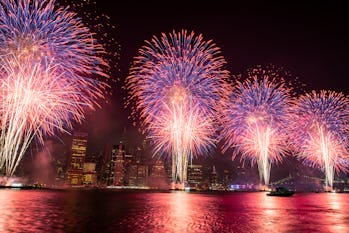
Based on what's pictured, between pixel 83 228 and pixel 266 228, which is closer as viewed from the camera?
pixel 83 228

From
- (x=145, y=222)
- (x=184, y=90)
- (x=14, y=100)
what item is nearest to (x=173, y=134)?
(x=184, y=90)

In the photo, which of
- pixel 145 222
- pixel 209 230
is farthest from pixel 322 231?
pixel 145 222

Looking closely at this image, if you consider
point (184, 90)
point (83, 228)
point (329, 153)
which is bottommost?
point (83, 228)

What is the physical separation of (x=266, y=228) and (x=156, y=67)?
38.0 meters

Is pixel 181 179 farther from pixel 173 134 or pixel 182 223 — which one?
pixel 182 223

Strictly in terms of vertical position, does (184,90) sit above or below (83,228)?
above

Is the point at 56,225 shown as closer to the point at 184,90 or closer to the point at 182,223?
the point at 182,223

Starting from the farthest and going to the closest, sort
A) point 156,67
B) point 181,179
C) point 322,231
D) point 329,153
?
point 329,153 < point 181,179 < point 156,67 < point 322,231

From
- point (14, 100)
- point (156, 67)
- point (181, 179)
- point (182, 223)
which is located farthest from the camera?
point (181, 179)

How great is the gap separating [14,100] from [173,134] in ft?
89.2

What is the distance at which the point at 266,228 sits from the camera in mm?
20438

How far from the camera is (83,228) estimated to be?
18.4 metres

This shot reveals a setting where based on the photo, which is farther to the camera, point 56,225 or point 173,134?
point 173,134

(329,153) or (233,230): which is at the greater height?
(329,153)
